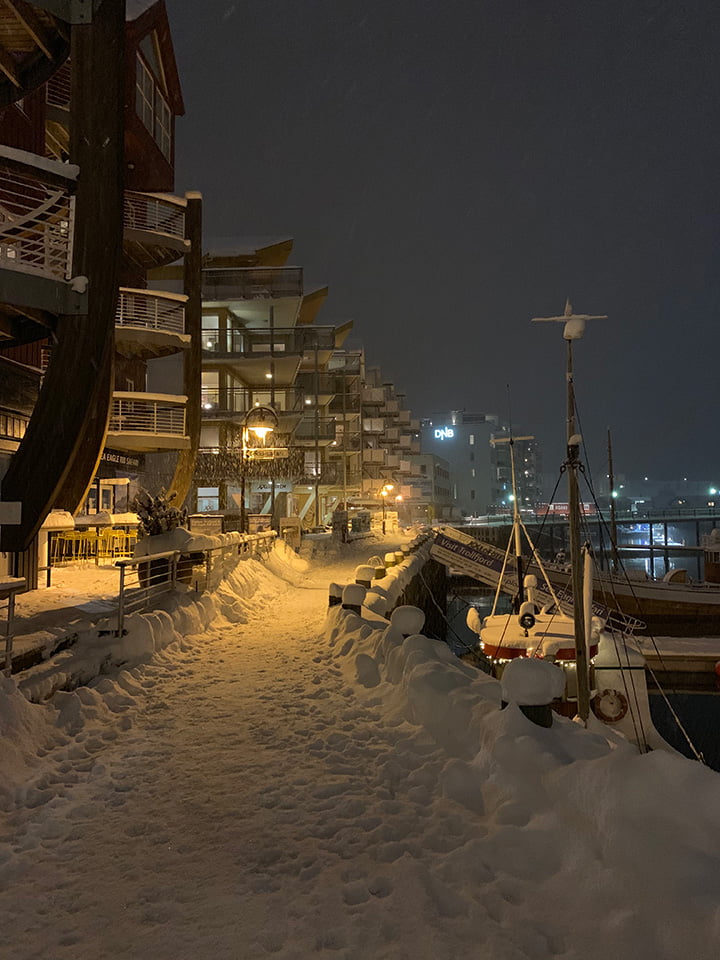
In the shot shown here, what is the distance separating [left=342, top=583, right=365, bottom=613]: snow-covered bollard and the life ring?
25.4ft

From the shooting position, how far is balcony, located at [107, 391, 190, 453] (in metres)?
24.3

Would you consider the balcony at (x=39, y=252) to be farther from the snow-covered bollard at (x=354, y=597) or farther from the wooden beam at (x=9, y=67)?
the snow-covered bollard at (x=354, y=597)

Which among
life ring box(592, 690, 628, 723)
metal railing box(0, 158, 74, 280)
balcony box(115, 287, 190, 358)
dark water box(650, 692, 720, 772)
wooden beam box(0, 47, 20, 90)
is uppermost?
wooden beam box(0, 47, 20, 90)

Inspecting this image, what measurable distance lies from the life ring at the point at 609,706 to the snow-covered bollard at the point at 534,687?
11355 mm

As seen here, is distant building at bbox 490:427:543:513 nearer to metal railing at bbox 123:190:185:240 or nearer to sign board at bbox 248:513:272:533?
sign board at bbox 248:513:272:533

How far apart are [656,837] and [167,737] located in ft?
14.7

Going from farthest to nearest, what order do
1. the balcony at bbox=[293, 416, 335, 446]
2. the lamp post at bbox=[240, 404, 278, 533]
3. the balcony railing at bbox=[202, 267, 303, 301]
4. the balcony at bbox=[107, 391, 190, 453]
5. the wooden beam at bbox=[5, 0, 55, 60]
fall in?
1. the balcony at bbox=[293, 416, 335, 446]
2. the balcony railing at bbox=[202, 267, 303, 301]
3. the balcony at bbox=[107, 391, 190, 453]
4. the lamp post at bbox=[240, 404, 278, 533]
5. the wooden beam at bbox=[5, 0, 55, 60]

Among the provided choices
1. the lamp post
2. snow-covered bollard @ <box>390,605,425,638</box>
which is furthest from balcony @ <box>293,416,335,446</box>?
snow-covered bollard @ <box>390,605,425,638</box>

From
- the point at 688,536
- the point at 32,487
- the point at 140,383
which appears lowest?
the point at 688,536

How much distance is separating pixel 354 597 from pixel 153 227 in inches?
892

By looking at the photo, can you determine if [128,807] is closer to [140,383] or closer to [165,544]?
[165,544]

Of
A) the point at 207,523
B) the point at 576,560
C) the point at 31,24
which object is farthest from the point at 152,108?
the point at 576,560

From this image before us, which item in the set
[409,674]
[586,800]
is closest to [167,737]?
[409,674]

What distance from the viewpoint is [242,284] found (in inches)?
1804
